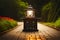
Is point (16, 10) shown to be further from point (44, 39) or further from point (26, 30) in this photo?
point (44, 39)

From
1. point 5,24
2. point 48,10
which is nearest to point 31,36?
point 5,24

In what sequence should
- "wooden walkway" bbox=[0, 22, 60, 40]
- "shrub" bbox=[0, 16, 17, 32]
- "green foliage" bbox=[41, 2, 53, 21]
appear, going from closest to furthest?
"wooden walkway" bbox=[0, 22, 60, 40]
"shrub" bbox=[0, 16, 17, 32]
"green foliage" bbox=[41, 2, 53, 21]

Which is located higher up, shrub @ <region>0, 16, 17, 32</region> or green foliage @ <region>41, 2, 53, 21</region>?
green foliage @ <region>41, 2, 53, 21</region>

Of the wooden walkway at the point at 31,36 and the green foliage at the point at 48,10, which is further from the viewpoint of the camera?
the green foliage at the point at 48,10

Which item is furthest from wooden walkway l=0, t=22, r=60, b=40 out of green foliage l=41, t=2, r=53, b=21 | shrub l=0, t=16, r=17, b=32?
green foliage l=41, t=2, r=53, b=21

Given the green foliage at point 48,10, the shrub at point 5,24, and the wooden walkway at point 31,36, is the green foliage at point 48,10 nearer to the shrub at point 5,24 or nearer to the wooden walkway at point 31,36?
the shrub at point 5,24

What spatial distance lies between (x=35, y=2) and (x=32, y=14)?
133ft

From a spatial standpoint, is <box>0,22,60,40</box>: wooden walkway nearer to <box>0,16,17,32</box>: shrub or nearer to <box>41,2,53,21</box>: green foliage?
<box>0,16,17,32</box>: shrub

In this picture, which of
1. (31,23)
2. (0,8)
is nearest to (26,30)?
(31,23)

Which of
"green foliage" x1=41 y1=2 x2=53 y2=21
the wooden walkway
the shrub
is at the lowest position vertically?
the wooden walkway

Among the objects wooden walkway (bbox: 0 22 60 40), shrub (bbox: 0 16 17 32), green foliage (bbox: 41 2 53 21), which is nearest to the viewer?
wooden walkway (bbox: 0 22 60 40)

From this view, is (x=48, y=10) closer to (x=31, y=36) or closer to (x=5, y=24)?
(x=5, y=24)

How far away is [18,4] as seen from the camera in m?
47.6

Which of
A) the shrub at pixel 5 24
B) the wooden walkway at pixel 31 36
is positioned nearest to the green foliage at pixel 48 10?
the shrub at pixel 5 24
